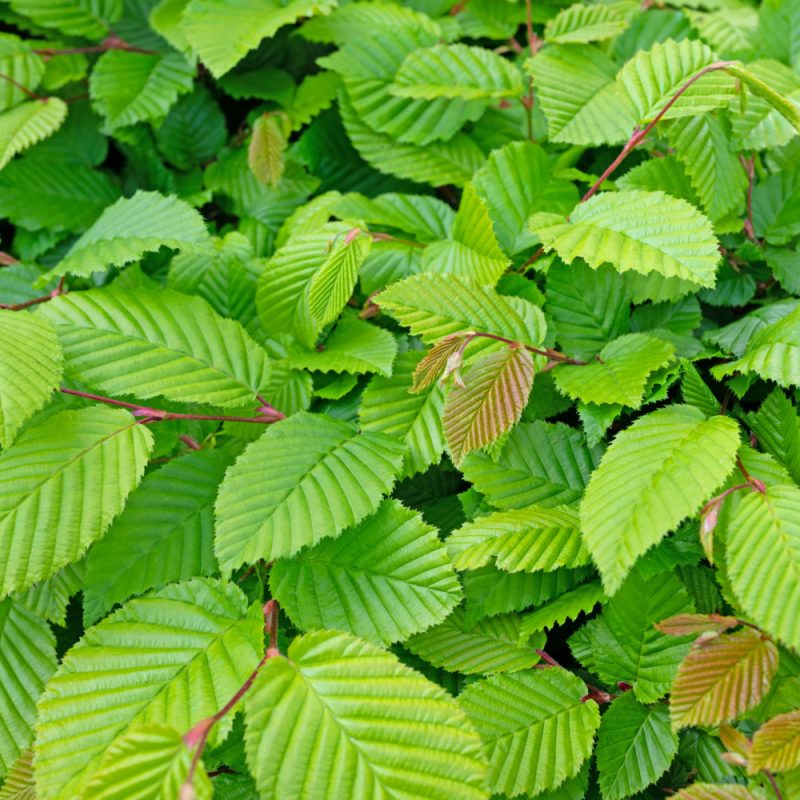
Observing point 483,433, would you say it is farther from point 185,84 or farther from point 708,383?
point 185,84

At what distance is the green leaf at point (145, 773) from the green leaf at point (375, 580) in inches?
10.2

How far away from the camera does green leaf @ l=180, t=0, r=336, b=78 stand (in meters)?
1.41

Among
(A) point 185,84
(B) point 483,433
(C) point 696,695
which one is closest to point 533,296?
(B) point 483,433

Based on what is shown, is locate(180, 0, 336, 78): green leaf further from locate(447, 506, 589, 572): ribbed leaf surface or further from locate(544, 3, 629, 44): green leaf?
locate(447, 506, 589, 572): ribbed leaf surface

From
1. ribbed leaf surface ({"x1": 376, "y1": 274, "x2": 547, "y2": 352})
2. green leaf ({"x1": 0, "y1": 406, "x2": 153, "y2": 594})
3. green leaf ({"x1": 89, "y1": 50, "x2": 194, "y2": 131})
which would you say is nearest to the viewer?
green leaf ({"x1": 0, "y1": 406, "x2": 153, "y2": 594})

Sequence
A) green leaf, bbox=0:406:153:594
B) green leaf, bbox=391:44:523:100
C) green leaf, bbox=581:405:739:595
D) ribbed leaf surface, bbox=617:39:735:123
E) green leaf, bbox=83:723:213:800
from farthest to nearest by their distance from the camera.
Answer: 1. green leaf, bbox=391:44:523:100
2. ribbed leaf surface, bbox=617:39:735:123
3. green leaf, bbox=0:406:153:594
4. green leaf, bbox=581:405:739:595
5. green leaf, bbox=83:723:213:800

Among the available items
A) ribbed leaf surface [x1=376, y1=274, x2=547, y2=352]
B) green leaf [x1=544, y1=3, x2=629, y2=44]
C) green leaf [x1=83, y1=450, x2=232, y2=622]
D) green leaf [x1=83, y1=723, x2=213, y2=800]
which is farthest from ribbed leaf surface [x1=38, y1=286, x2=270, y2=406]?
green leaf [x1=544, y1=3, x2=629, y2=44]

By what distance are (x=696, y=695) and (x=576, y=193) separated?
845 millimetres

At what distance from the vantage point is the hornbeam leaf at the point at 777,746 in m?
0.79

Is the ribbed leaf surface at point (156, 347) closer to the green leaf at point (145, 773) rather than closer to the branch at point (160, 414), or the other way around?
the branch at point (160, 414)

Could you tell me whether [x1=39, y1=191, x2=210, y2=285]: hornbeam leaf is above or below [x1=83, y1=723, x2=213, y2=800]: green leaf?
above

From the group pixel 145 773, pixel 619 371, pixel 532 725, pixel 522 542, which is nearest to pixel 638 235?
pixel 619 371

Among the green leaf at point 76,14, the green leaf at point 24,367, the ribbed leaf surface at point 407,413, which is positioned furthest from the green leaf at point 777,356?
the green leaf at point 76,14

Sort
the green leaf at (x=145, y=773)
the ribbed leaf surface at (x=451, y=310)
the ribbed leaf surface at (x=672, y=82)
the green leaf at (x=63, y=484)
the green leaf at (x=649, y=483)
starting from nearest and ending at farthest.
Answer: the green leaf at (x=145, y=773)
the green leaf at (x=649, y=483)
the green leaf at (x=63, y=484)
the ribbed leaf surface at (x=451, y=310)
the ribbed leaf surface at (x=672, y=82)
